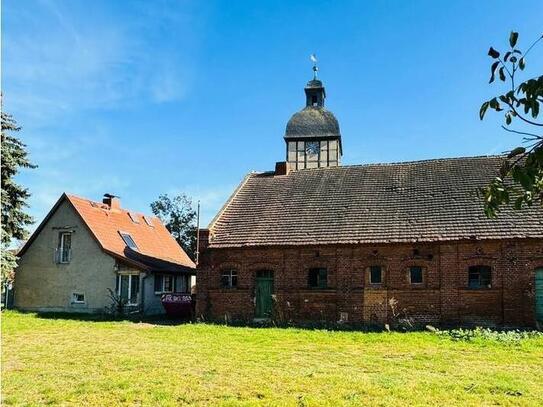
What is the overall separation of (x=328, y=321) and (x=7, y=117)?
1619cm

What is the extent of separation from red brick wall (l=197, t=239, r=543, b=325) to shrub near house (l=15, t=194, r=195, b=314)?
235 inches

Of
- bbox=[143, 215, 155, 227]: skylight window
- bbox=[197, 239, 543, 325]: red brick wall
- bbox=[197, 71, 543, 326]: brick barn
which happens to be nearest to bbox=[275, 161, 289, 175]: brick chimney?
bbox=[197, 71, 543, 326]: brick barn

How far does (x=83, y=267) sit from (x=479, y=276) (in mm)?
19275

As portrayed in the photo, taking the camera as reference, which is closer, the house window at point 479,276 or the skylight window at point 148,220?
the house window at point 479,276

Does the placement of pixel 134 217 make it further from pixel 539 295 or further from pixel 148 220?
pixel 539 295

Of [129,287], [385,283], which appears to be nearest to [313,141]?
[129,287]

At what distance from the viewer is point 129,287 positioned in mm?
26594

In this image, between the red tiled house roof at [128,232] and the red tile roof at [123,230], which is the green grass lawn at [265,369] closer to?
the red tiled house roof at [128,232]

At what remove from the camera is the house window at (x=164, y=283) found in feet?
93.4

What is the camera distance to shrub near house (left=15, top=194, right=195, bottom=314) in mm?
26453

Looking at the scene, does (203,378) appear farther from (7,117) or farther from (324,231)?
(7,117)

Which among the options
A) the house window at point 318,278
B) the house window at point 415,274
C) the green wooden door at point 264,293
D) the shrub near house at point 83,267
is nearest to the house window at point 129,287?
the shrub near house at point 83,267

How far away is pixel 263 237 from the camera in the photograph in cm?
2203

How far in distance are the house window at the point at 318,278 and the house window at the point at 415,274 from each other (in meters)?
3.35
